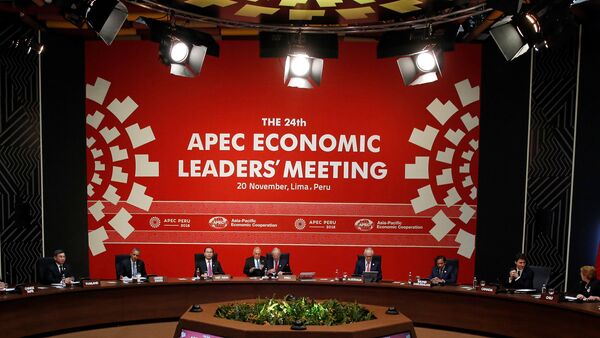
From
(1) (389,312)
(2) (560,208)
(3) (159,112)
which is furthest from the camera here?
(3) (159,112)

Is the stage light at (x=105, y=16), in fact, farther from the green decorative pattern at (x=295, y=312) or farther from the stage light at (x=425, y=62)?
the stage light at (x=425, y=62)

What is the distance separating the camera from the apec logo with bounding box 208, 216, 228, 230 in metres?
7.72

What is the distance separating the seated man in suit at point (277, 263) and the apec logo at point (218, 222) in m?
1.14

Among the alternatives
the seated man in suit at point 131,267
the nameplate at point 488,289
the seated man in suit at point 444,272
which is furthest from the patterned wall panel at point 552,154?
the seated man in suit at point 131,267

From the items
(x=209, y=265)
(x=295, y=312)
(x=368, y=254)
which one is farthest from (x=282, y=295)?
(x=295, y=312)

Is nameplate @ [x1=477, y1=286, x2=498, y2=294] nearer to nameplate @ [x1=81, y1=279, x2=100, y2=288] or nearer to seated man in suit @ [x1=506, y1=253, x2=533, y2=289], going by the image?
seated man in suit @ [x1=506, y1=253, x2=533, y2=289]

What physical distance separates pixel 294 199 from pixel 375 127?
1.59 meters

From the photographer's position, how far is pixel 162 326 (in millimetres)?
5941

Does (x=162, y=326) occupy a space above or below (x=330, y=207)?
below

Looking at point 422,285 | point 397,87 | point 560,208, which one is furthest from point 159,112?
point 560,208

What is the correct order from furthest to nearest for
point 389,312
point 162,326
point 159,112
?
point 159,112, point 162,326, point 389,312

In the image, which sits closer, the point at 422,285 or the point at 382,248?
the point at 422,285

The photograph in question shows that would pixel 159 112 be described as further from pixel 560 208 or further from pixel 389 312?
pixel 560 208

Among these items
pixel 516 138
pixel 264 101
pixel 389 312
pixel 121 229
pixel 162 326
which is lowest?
pixel 162 326
